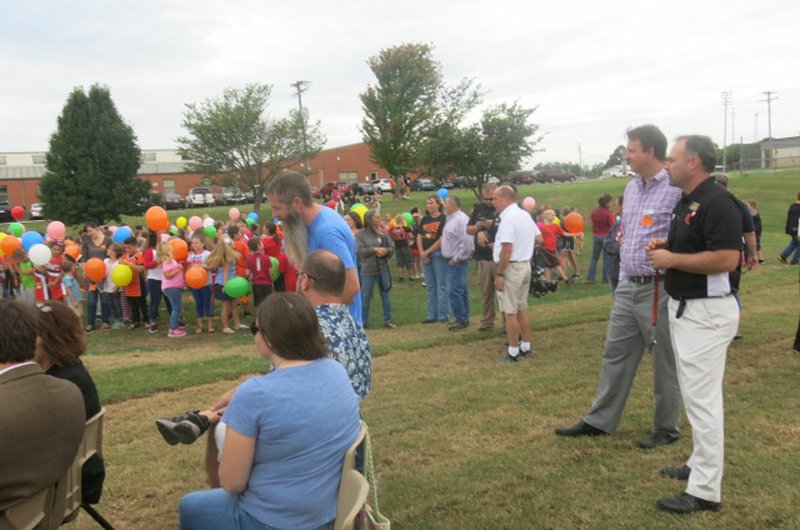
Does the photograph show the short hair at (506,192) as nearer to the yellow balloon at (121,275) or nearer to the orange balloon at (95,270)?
the yellow balloon at (121,275)

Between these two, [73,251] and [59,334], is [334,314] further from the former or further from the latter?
[73,251]

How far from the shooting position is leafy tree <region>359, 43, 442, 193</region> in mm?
40656

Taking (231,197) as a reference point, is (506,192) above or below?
below

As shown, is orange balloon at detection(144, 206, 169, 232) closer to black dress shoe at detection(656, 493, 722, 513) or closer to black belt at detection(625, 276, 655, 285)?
black belt at detection(625, 276, 655, 285)

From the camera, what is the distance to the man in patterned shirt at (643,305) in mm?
4219

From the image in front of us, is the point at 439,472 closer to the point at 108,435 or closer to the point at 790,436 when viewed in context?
the point at 790,436

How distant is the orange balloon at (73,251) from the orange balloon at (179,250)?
2.62 m

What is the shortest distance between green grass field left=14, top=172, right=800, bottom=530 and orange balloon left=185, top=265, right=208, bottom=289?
1.43 meters

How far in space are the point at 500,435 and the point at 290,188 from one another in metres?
2.54

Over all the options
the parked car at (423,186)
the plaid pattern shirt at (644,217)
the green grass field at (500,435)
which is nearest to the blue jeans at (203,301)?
the green grass field at (500,435)

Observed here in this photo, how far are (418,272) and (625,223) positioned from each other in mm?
12552

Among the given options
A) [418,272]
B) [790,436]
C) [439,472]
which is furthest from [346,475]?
[418,272]

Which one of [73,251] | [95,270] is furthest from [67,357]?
[73,251]

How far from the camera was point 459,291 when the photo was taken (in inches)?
380
